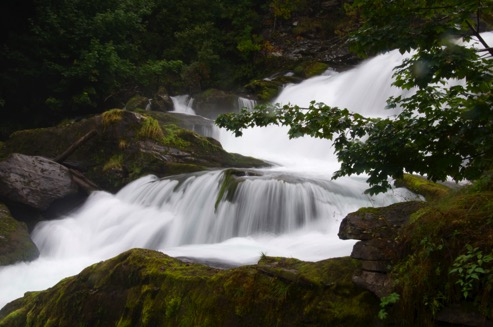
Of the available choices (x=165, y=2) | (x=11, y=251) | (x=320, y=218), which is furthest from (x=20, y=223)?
(x=165, y=2)

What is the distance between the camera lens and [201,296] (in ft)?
11.1

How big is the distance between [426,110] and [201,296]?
7.57 ft

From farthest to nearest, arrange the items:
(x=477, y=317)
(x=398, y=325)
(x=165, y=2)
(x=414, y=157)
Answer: (x=165, y=2)
(x=414, y=157)
(x=398, y=325)
(x=477, y=317)

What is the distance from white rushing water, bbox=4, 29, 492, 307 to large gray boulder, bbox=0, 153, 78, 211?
0.58 m

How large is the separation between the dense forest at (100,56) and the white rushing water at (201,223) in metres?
7.52

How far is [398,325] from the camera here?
→ 2.50m

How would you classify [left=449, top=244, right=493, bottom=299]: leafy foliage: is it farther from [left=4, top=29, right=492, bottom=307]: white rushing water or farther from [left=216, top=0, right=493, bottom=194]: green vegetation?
[left=4, top=29, right=492, bottom=307]: white rushing water

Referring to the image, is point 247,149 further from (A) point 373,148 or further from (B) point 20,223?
(A) point 373,148

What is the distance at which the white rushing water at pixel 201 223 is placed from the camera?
6719mm

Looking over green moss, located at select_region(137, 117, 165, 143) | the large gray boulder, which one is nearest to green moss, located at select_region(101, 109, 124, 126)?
green moss, located at select_region(137, 117, 165, 143)

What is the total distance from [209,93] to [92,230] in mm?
11229

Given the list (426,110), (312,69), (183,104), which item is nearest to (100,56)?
(183,104)

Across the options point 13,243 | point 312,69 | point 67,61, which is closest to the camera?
point 13,243

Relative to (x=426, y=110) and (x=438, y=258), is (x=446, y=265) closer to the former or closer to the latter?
(x=438, y=258)
